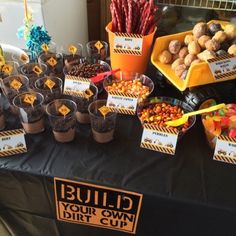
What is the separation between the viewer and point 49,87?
3.15 ft

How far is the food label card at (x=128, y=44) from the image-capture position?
1.01 meters

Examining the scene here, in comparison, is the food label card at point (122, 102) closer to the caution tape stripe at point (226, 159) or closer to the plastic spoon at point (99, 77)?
the plastic spoon at point (99, 77)

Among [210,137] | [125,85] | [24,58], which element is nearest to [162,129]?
[210,137]

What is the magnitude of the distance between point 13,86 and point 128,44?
41cm

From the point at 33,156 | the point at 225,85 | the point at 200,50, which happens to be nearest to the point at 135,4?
the point at 200,50

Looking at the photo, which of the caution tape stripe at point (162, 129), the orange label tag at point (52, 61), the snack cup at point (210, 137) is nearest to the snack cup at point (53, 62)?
the orange label tag at point (52, 61)

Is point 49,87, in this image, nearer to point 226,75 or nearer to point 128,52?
point 128,52

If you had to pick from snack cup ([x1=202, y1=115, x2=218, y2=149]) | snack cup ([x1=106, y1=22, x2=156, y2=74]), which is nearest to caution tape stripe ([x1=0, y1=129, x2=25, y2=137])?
snack cup ([x1=106, y1=22, x2=156, y2=74])

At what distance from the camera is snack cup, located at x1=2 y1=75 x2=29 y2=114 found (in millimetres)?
946

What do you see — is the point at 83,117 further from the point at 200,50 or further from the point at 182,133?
the point at 200,50

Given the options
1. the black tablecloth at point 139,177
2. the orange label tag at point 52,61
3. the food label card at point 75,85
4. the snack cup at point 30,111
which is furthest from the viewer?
the orange label tag at point 52,61

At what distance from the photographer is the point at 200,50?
1.00 metres

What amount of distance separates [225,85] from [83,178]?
571 mm

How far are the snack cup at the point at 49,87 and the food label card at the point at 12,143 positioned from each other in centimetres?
15
